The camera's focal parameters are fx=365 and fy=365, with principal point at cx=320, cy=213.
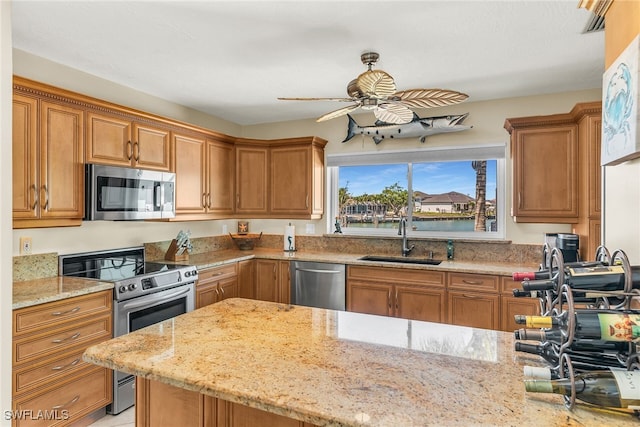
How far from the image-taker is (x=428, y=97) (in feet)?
7.13

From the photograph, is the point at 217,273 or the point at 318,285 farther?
the point at 318,285

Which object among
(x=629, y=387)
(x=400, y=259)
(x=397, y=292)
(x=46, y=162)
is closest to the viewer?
(x=629, y=387)

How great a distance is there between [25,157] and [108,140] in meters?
0.61

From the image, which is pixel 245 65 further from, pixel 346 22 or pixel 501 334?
pixel 501 334

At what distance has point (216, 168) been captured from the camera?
13.0ft

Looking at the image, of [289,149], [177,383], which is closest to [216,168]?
[289,149]

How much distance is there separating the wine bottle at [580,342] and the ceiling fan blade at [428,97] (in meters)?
1.42

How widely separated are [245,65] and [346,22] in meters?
0.96

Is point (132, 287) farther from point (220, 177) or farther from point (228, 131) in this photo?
point (228, 131)

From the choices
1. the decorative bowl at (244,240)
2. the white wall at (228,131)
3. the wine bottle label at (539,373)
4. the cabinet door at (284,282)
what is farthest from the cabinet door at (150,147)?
the wine bottle label at (539,373)

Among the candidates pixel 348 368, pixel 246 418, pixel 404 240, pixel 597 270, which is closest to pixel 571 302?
pixel 597 270

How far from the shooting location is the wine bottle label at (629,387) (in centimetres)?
84

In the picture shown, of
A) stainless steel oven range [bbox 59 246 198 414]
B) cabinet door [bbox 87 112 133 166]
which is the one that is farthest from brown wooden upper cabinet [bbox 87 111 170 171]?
stainless steel oven range [bbox 59 246 198 414]

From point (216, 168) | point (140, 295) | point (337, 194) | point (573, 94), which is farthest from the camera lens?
point (337, 194)
